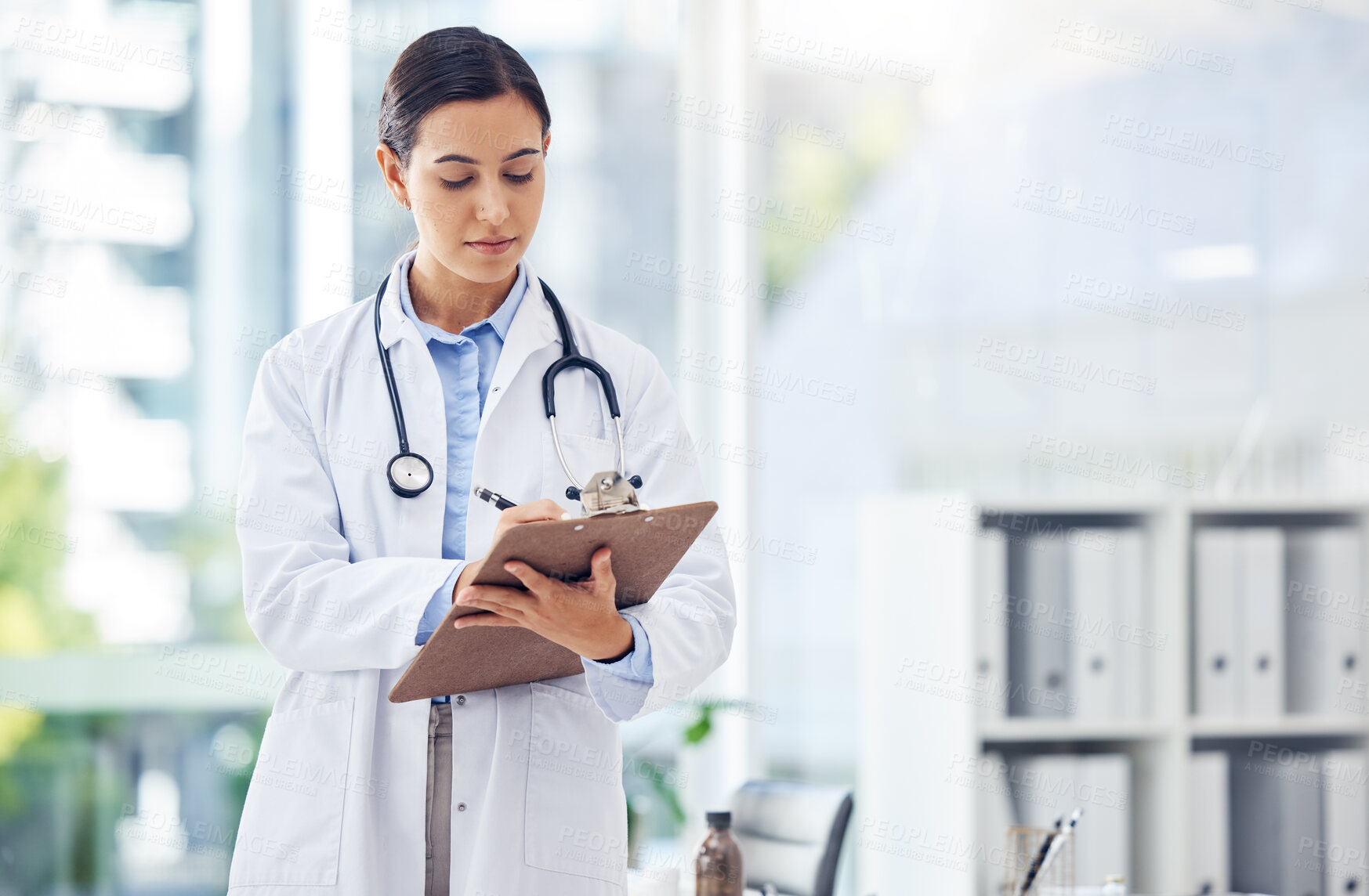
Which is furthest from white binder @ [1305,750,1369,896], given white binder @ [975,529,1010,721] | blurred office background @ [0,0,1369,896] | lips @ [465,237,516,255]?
lips @ [465,237,516,255]

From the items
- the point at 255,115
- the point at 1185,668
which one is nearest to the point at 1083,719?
the point at 1185,668

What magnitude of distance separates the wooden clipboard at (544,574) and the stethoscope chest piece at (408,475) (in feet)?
0.68

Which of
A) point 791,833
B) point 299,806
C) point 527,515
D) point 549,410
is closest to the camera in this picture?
point 527,515

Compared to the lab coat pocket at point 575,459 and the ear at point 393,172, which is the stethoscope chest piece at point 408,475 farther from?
the ear at point 393,172

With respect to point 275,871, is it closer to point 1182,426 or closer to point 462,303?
point 462,303

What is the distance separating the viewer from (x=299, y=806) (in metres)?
1.23

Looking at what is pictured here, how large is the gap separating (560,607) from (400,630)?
0.18 meters

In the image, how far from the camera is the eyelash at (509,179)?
1.30 metres

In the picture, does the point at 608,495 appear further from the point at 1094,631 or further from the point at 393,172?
the point at 1094,631

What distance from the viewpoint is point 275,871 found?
4.00ft

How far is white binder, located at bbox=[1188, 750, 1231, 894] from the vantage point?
239 cm

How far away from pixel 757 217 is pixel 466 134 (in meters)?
1.85

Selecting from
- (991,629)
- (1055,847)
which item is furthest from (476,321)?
(991,629)

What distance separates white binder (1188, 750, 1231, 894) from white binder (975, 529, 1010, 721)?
1.37 ft
